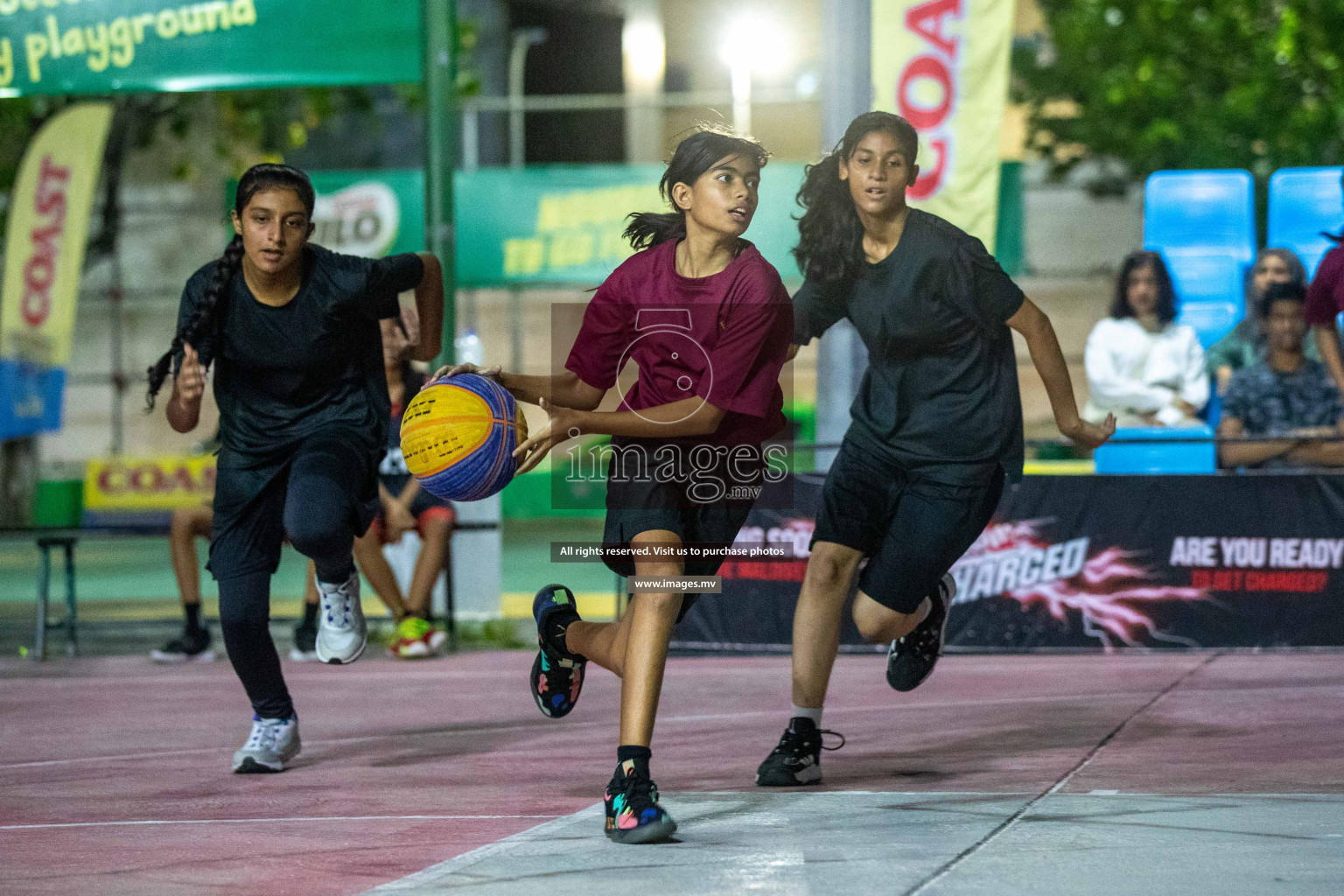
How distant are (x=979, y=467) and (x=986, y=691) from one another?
274 cm

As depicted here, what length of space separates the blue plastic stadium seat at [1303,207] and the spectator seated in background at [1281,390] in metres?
2.40

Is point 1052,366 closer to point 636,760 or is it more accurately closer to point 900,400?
point 900,400

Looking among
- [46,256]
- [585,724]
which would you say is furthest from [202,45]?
[585,724]

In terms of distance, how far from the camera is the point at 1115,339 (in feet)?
35.0

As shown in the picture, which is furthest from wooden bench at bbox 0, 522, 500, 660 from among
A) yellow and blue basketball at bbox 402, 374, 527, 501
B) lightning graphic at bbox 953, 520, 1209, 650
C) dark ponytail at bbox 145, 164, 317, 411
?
yellow and blue basketball at bbox 402, 374, 527, 501

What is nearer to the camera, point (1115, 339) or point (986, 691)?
point (986, 691)

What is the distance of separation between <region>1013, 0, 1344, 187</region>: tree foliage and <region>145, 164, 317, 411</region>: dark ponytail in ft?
64.7

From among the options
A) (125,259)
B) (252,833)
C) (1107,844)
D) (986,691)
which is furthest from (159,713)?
(125,259)

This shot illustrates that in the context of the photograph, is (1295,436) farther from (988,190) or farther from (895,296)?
(895,296)

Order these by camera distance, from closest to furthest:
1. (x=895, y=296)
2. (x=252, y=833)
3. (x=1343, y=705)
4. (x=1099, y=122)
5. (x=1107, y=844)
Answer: (x=1107, y=844), (x=252, y=833), (x=895, y=296), (x=1343, y=705), (x=1099, y=122)

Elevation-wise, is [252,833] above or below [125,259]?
below

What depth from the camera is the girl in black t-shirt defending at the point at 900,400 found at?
5664 millimetres

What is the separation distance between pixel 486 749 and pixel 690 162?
284cm

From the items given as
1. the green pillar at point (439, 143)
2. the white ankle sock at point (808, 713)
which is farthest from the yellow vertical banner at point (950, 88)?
the white ankle sock at point (808, 713)
